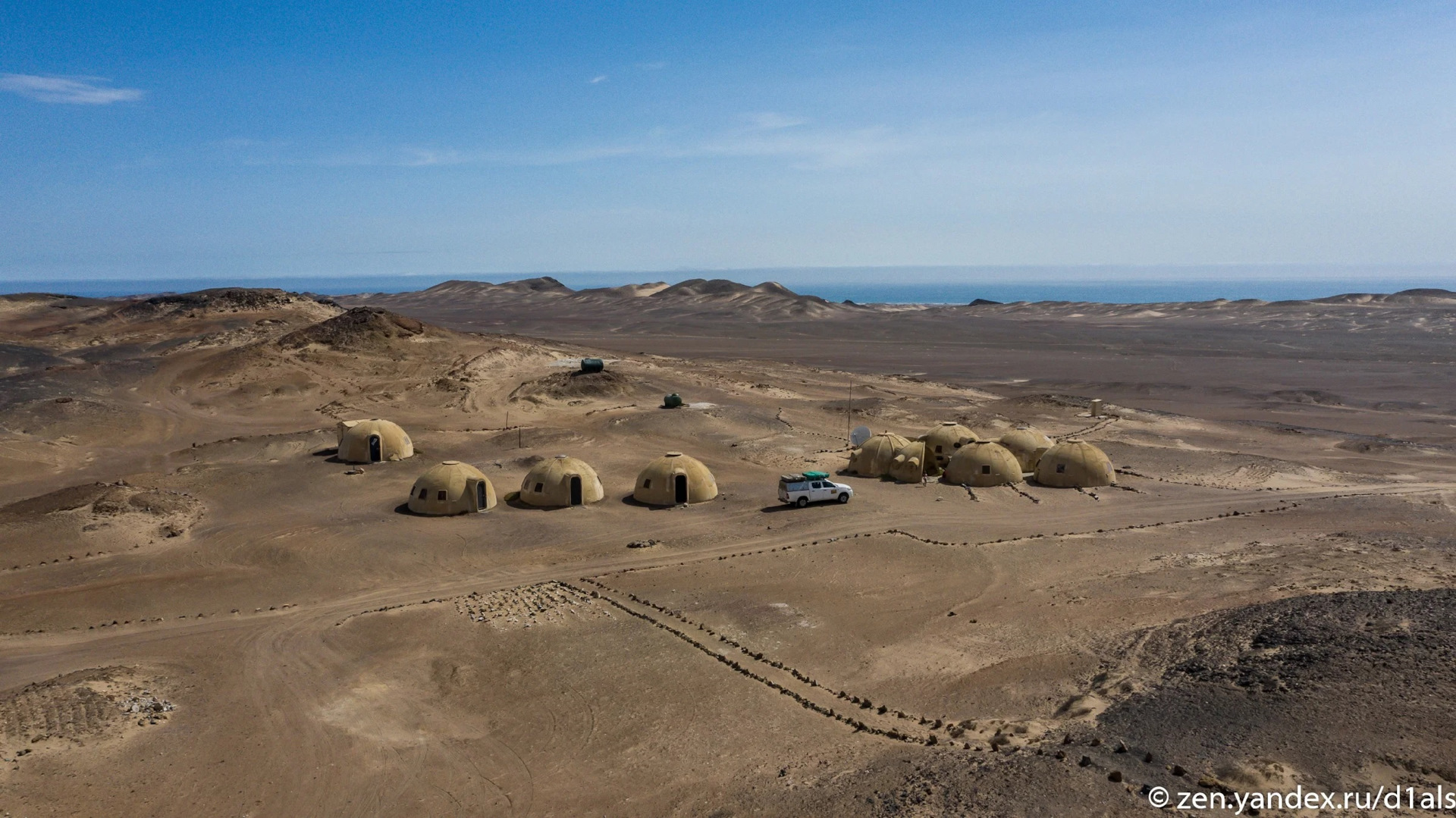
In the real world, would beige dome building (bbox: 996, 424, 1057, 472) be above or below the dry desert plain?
above

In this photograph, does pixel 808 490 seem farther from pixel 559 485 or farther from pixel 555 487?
pixel 555 487

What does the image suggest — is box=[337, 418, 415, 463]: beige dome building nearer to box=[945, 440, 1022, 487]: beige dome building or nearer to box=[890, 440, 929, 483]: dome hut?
box=[890, 440, 929, 483]: dome hut

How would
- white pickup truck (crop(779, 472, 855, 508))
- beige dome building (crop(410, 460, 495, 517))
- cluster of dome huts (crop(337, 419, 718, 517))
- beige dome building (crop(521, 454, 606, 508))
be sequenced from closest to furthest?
1. beige dome building (crop(410, 460, 495, 517))
2. cluster of dome huts (crop(337, 419, 718, 517))
3. white pickup truck (crop(779, 472, 855, 508))
4. beige dome building (crop(521, 454, 606, 508))

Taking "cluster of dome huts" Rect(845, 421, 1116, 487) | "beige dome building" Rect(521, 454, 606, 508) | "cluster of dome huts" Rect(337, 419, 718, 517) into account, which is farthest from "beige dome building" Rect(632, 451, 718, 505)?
"cluster of dome huts" Rect(845, 421, 1116, 487)

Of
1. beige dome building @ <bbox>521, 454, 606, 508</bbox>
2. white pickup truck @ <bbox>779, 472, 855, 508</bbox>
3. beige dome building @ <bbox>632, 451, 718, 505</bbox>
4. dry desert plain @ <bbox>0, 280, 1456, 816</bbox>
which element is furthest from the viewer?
beige dome building @ <bbox>632, 451, 718, 505</bbox>

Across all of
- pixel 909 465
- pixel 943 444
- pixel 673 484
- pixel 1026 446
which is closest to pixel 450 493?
pixel 673 484

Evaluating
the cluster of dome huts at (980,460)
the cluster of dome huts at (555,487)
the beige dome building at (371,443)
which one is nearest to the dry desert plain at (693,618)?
the cluster of dome huts at (555,487)

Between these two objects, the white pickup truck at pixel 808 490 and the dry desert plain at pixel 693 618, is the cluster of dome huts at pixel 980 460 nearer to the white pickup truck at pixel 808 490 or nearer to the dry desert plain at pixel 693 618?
the dry desert plain at pixel 693 618
